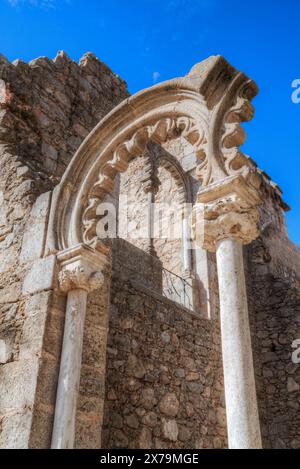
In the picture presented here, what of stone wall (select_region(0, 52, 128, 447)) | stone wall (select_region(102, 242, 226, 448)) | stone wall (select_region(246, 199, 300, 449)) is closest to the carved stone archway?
stone wall (select_region(0, 52, 128, 447))

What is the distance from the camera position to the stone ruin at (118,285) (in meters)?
3.58

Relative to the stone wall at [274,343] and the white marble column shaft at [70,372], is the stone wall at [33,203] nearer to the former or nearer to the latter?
the white marble column shaft at [70,372]

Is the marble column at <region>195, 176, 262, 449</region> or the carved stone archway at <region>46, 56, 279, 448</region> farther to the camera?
the carved stone archway at <region>46, 56, 279, 448</region>

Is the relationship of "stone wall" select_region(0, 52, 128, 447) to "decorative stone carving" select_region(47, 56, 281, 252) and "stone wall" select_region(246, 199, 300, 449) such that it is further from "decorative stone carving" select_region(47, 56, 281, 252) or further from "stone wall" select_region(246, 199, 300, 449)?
"stone wall" select_region(246, 199, 300, 449)

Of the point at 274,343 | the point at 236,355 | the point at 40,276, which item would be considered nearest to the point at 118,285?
the point at 40,276

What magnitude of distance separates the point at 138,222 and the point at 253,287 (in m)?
2.51

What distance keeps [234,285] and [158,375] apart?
2.53 metres

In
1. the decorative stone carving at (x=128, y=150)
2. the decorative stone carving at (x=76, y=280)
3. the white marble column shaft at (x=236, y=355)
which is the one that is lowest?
the white marble column shaft at (x=236, y=355)

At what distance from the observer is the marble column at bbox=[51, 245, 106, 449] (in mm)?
3506

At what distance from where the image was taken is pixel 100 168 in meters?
4.65

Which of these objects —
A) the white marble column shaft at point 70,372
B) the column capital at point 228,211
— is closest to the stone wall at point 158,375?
the white marble column shaft at point 70,372

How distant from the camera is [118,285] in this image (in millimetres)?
5652

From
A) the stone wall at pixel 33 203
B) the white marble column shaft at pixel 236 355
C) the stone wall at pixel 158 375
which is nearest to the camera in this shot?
the white marble column shaft at pixel 236 355

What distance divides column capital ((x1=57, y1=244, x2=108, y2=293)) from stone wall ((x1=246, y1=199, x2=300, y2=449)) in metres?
4.76
